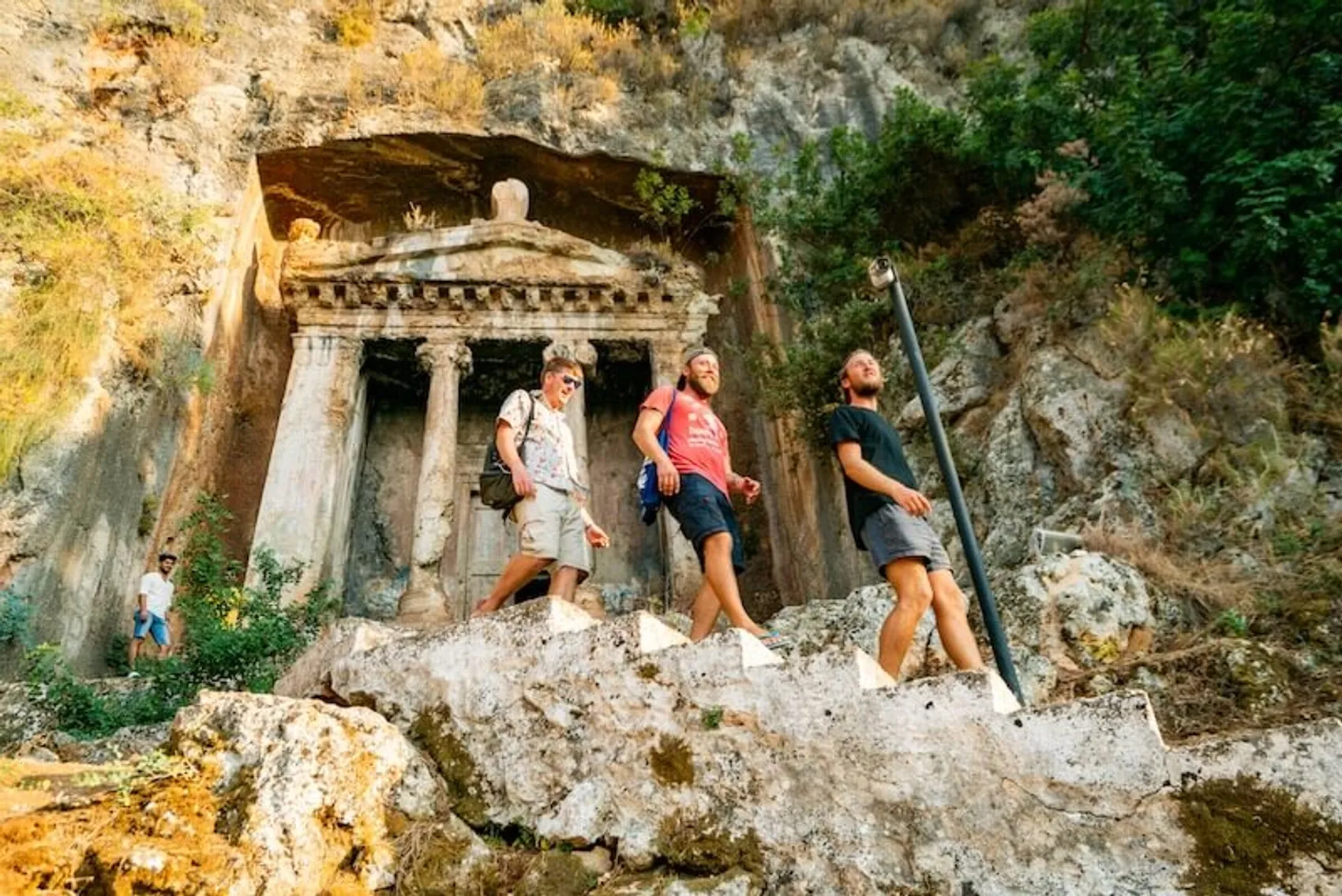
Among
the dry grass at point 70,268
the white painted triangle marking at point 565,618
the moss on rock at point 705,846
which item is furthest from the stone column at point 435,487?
the moss on rock at point 705,846

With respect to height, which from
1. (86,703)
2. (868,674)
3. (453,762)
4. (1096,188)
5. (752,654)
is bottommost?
(453,762)

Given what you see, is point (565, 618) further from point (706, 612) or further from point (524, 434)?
point (524, 434)

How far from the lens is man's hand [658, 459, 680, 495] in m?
4.76

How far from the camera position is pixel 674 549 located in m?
11.0

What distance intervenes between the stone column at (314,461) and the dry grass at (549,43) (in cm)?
514

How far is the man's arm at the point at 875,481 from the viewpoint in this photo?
4.30 metres

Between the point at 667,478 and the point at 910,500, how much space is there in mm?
1211

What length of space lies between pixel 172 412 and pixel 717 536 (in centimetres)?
788

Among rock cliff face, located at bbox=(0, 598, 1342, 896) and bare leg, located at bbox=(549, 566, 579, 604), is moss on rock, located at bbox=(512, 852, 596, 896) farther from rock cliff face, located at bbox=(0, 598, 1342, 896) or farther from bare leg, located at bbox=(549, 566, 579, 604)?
bare leg, located at bbox=(549, 566, 579, 604)

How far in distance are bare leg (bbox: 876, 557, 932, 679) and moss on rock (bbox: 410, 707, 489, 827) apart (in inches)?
70.6

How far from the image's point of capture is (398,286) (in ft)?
39.8

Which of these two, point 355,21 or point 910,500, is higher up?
point 355,21

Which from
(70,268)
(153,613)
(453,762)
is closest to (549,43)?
(70,268)

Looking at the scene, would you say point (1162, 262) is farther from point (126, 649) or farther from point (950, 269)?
point (126, 649)
